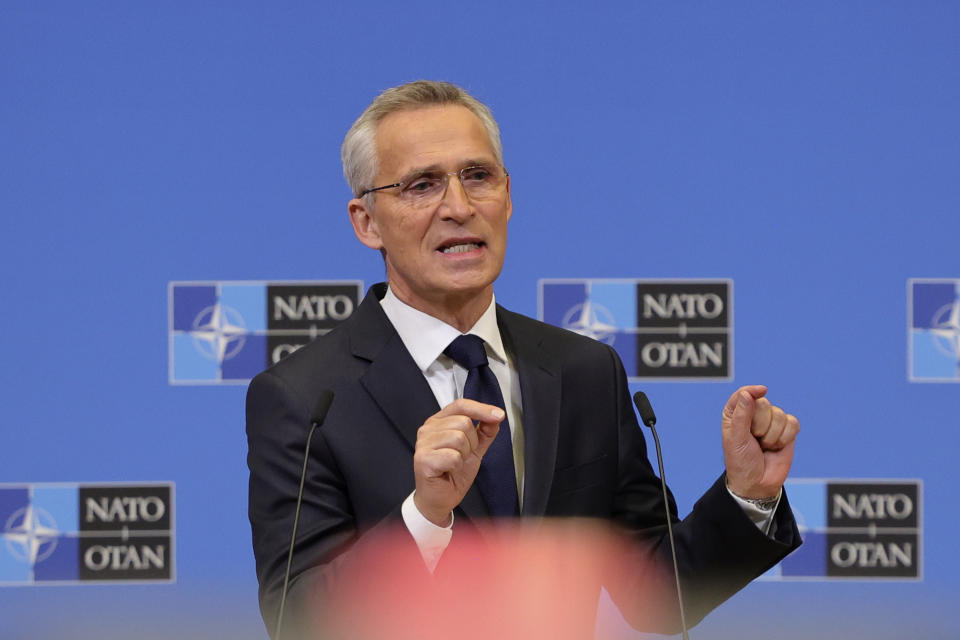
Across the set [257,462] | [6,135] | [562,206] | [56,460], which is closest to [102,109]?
[6,135]

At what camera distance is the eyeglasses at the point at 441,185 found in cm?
155

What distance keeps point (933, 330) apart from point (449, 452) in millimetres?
1972

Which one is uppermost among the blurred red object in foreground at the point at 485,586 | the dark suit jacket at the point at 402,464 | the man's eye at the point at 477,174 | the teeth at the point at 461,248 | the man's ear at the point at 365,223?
the man's eye at the point at 477,174

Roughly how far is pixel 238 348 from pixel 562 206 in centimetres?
91

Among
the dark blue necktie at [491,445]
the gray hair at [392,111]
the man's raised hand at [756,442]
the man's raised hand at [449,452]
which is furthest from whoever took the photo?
the gray hair at [392,111]

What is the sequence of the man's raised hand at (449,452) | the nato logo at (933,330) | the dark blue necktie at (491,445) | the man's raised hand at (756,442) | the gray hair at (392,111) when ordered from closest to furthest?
the man's raised hand at (449,452)
the man's raised hand at (756,442)
the dark blue necktie at (491,445)
the gray hair at (392,111)
the nato logo at (933,330)

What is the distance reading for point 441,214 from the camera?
1.54 metres

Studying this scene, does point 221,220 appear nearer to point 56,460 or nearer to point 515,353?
point 56,460

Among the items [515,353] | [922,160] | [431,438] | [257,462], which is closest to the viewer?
[431,438]

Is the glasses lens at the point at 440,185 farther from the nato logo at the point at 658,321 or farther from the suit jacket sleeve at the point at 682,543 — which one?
the nato logo at the point at 658,321

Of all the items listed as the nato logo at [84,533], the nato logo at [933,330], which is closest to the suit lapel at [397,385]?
the nato logo at [84,533]

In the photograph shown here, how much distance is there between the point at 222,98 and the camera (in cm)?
286

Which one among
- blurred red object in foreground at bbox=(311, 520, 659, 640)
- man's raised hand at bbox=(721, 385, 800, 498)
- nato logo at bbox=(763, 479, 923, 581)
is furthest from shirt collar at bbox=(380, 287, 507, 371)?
nato logo at bbox=(763, 479, 923, 581)

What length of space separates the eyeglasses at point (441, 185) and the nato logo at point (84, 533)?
1.59m
